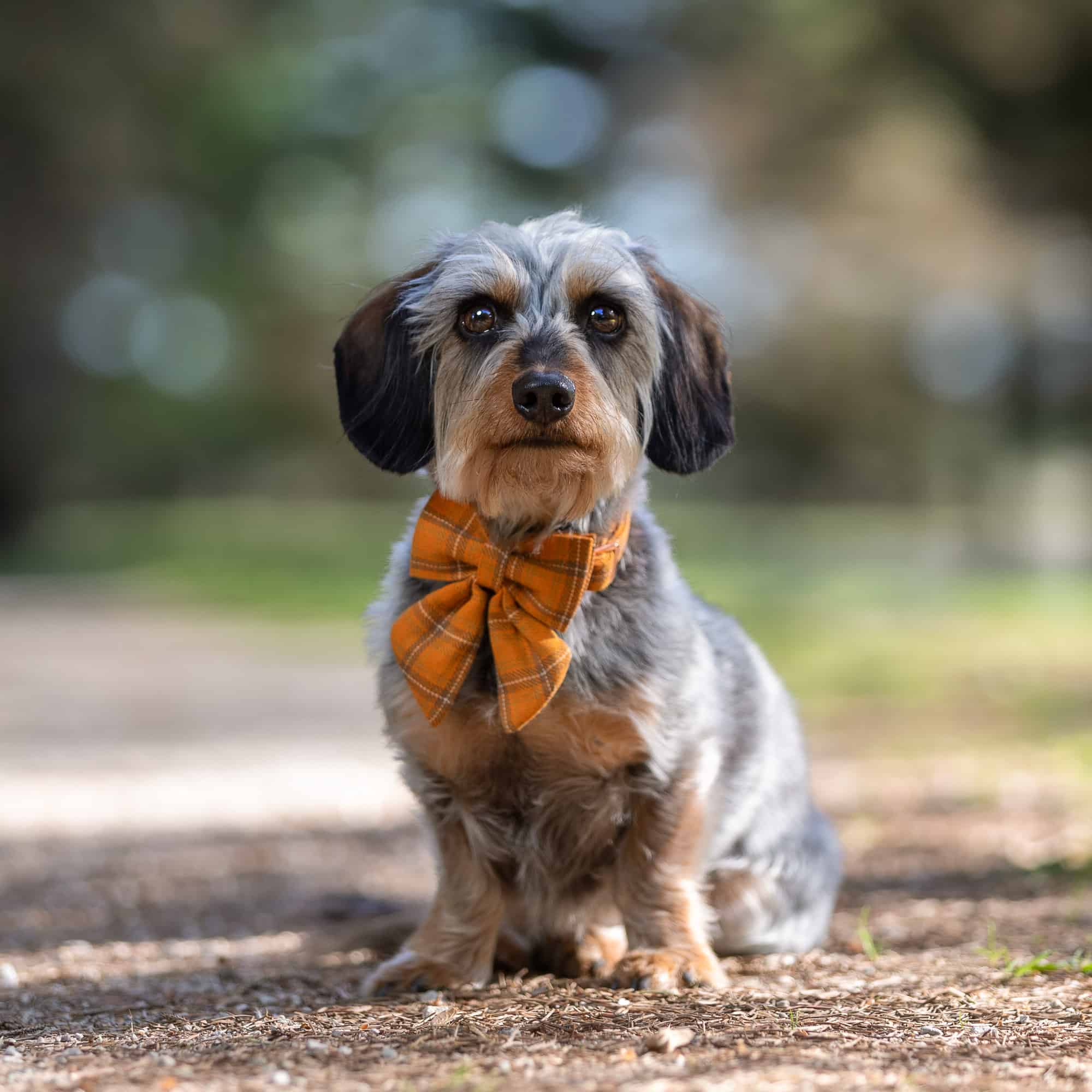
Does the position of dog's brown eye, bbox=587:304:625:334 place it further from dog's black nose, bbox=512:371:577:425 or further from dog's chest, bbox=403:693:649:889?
dog's chest, bbox=403:693:649:889

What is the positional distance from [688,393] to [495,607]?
0.87m

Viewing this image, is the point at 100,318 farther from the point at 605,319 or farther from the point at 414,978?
the point at 414,978

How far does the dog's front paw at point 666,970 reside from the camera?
12.2 ft

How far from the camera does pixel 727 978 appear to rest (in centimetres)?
397

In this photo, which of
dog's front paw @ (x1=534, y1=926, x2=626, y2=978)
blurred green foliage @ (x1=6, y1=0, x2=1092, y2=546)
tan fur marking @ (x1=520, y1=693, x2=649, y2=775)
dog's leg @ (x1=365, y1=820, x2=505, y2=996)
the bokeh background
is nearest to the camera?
tan fur marking @ (x1=520, y1=693, x2=649, y2=775)

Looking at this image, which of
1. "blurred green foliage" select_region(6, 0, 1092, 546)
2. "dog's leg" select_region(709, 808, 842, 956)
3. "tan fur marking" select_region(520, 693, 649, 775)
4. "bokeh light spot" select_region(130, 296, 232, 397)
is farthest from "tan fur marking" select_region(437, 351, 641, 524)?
"bokeh light spot" select_region(130, 296, 232, 397)

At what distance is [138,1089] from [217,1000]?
1084 mm

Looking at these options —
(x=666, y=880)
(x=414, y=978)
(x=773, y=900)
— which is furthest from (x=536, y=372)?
(x=773, y=900)

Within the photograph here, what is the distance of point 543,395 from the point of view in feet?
11.5

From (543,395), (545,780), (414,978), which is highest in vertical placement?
(543,395)

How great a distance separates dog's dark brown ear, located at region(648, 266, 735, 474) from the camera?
4004 millimetres

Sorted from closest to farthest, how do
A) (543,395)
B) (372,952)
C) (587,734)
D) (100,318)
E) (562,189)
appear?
(543,395)
(587,734)
(372,952)
(562,189)
(100,318)

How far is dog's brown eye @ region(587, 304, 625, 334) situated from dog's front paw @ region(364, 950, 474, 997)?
1892 millimetres

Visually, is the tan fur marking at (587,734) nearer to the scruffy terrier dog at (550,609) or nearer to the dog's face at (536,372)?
the scruffy terrier dog at (550,609)
